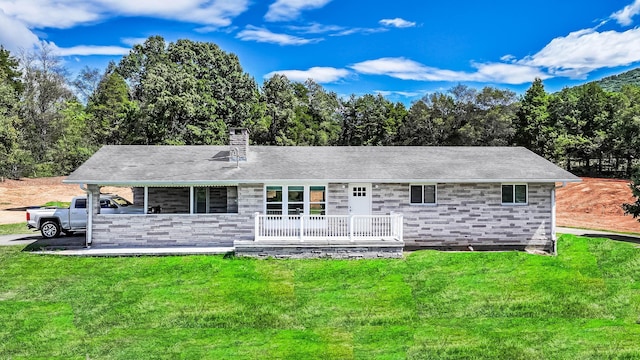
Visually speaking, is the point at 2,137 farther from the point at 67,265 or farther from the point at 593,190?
the point at 593,190

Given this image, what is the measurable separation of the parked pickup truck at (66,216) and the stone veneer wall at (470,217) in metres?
9.91

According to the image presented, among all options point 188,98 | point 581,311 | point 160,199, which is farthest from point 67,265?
point 188,98

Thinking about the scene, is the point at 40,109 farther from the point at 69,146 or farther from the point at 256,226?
the point at 256,226

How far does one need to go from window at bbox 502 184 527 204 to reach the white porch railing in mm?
4342

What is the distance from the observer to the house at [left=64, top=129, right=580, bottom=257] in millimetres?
17422

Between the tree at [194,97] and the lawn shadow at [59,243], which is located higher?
the tree at [194,97]

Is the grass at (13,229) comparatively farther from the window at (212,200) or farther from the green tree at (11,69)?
the green tree at (11,69)

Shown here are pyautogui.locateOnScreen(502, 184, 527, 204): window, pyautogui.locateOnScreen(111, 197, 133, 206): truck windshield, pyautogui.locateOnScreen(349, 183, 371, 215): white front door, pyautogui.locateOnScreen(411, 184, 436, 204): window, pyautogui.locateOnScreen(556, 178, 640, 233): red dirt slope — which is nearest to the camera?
pyautogui.locateOnScreen(349, 183, 371, 215): white front door

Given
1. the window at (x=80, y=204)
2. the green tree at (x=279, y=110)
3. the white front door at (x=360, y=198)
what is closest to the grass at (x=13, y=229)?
the window at (x=80, y=204)

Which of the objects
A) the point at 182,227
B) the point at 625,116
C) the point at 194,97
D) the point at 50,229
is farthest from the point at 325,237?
the point at 625,116

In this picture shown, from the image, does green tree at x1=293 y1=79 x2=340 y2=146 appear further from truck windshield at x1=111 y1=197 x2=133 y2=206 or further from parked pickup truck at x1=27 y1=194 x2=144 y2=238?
parked pickup truck at x1=27 y1=194 x2=144 y2=238

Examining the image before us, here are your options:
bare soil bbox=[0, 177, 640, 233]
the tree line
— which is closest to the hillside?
the tree line

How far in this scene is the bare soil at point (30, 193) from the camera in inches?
1316

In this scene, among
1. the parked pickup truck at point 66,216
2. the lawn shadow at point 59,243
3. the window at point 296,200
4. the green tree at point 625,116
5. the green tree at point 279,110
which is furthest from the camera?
the green tree at point 279,110
